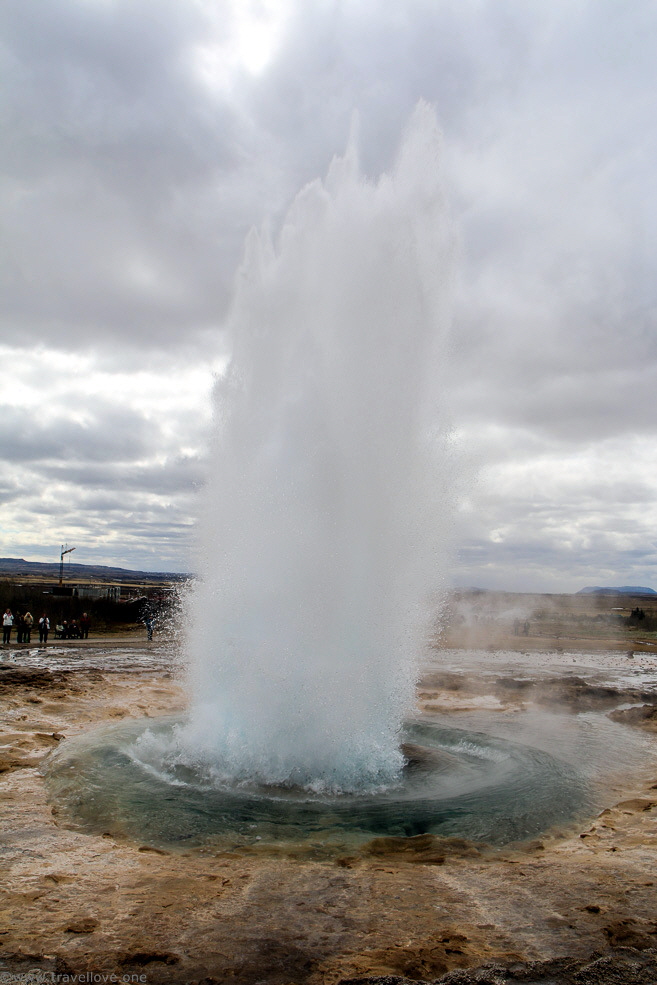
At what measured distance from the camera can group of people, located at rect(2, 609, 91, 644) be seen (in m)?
24.4

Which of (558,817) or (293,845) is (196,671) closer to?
(293,845)

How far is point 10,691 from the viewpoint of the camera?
527 inches

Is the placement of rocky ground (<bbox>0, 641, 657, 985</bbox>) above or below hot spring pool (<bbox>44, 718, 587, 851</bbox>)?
above

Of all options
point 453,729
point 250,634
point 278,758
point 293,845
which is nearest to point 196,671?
point 250,634

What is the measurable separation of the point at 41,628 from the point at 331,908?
80.0 feet

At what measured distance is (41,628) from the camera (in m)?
25.5

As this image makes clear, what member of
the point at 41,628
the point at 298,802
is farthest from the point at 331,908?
the point at 41,628

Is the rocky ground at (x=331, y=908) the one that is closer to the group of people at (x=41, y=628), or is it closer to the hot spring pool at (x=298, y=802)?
the hot spring pool at (x=298, y=802)

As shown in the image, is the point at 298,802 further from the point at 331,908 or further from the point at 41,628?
the point at 41,628

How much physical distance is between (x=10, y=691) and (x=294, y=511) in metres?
8.75

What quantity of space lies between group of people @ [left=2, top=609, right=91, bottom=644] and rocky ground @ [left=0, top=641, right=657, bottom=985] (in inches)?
744

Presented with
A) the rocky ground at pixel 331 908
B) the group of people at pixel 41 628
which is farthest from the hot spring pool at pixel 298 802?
the group of people at pixel 41 628

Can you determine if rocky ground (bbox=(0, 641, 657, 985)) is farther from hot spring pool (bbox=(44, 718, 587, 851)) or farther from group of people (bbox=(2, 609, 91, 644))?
group of people (bbox=(2, 609, 91, 644))

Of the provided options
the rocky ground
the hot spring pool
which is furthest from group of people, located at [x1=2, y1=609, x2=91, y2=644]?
the rocky ground
